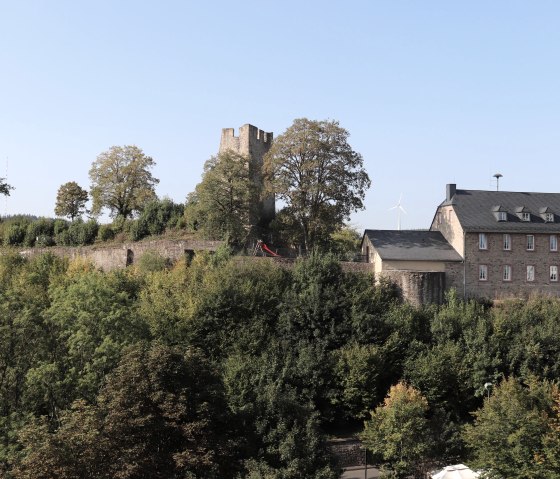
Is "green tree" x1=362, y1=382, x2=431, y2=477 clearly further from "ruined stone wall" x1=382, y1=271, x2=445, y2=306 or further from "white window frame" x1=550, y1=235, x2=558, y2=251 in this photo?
"white window frame" x1=550, y1=235, x2=558, y2=251

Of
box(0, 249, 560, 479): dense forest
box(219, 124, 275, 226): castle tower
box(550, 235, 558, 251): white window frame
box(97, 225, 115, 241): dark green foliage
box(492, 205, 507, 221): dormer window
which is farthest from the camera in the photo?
box(97, 225, 115, 241): dark green foliage

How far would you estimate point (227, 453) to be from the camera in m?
23.1

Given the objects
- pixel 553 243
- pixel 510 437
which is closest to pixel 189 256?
pixel 510 437

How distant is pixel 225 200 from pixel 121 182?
12185 mm

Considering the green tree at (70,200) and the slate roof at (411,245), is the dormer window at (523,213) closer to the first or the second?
the slate roof at (411,245)

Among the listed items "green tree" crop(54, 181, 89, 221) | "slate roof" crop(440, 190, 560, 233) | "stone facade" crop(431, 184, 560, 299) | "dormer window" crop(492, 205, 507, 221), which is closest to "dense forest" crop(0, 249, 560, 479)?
"stone facade" crop(431, 184, 560, 299)

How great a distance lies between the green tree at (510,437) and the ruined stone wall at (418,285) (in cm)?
918

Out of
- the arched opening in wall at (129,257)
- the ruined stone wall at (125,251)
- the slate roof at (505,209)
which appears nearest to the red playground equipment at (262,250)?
the ruined stone wall at (125,251)

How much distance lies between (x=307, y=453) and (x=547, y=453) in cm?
935

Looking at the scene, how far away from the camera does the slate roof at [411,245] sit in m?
40.2

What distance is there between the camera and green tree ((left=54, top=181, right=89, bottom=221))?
5881 cm

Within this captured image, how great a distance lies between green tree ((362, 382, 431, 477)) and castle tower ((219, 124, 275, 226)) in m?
18.6

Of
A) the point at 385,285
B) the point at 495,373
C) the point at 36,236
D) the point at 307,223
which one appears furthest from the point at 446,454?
the point at 36,236

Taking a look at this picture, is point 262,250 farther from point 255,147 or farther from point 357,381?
point 357,381
